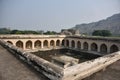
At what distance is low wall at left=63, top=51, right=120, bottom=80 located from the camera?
369 centimetres

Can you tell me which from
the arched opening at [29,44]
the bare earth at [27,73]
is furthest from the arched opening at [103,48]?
the bare earth at [27,73]

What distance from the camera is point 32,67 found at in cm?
487

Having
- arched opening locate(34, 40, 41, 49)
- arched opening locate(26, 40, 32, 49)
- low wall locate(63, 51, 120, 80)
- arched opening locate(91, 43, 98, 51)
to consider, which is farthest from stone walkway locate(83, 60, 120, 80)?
arched opening locate(34, 40, 41, 49)

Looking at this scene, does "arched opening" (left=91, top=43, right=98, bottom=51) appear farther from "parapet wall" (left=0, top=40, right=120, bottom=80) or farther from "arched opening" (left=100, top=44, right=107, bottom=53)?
"parapet wall" (left=0, top=40, right=120, bottom=80)

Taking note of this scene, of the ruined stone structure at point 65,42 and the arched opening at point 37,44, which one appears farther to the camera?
the arched opening at point 37,44

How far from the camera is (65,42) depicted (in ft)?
113

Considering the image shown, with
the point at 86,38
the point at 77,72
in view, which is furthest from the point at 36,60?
the point at 86,38

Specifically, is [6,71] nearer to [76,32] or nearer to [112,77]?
[112,77]

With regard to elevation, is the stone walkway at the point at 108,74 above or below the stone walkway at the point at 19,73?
below

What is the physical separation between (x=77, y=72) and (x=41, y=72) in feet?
3.58

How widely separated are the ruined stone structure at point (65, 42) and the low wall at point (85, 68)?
19675 mm

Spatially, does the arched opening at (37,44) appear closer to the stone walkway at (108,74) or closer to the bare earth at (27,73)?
the bare earth at (27,73)

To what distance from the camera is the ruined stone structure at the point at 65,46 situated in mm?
3871

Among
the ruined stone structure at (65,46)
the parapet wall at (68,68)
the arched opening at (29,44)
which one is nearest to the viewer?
the parapet wall at (68,68)
